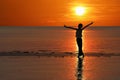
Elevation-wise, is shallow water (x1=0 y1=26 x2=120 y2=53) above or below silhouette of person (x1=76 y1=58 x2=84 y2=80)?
above

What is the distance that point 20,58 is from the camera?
22.2m

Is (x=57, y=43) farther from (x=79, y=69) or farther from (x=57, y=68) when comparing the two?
(x=79, y=69)

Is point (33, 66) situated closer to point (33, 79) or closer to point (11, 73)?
point (11, 73)

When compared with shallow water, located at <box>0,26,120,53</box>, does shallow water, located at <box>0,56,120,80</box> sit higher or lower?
lower

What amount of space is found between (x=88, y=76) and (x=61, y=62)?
451cm

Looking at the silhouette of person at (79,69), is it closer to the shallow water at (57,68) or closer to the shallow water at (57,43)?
the shallow water at (57,68)

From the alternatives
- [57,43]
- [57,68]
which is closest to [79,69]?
[57,68]

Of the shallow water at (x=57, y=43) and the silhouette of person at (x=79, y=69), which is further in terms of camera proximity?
the shallow water at (x=57, y=43)

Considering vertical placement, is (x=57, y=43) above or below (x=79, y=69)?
Result: above

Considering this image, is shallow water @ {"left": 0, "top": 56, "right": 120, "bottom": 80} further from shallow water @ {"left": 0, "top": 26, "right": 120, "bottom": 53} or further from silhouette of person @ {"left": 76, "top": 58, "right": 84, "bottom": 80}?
shallow water @ {"left": 0, "top": 26, "right": 120, "bottom": 53}

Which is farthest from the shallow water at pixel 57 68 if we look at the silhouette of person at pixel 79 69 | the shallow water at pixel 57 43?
the shallow water at pixel 57 43

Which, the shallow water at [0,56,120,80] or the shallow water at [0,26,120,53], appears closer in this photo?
→ the shallow water at [0,56,120,80]

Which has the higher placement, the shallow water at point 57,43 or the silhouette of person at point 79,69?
the shallow water at point 57,43

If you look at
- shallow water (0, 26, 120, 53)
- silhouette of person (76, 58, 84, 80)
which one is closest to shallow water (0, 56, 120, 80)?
silhouette of person (76, 58, 84, 80)
